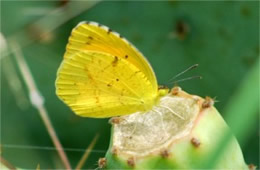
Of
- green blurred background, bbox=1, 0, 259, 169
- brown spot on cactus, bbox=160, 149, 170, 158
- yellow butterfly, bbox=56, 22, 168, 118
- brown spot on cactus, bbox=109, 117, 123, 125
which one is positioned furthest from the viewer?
green blurred background, bbox=1, 0, 259, 169

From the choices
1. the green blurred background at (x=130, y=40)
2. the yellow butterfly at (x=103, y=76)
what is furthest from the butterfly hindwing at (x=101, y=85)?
the green blurred background at (x=130, y=40)

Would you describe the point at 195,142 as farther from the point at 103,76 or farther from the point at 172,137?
the point at 103,76

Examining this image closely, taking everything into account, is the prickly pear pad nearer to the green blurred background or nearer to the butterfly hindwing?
the butterfly hindwing

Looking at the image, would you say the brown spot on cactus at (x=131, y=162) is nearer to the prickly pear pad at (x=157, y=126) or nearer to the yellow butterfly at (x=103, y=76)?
the prickly pear pad at (x=157, y=126)

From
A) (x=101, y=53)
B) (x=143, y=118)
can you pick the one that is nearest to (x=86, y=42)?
(x=101, y=53)

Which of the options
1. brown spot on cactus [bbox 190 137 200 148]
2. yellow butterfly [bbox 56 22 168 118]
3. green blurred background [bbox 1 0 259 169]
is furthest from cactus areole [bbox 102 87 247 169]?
green blurred background [bbox 1 0 259 169]

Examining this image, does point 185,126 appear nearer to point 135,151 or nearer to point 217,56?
point 135,151

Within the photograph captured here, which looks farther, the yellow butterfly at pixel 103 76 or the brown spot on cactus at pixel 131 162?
the yellow butterfly at pixel 103 76
